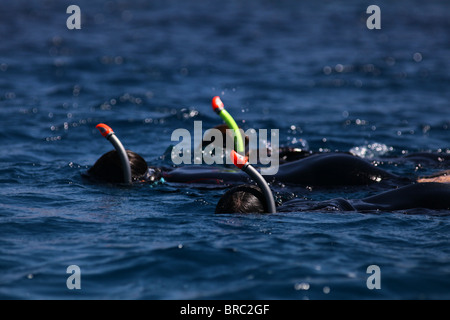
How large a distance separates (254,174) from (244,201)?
0.39 meters

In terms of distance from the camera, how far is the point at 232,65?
1717 cm

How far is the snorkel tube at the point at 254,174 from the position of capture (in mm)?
5918

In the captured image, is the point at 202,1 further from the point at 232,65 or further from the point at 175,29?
the point at 232,65

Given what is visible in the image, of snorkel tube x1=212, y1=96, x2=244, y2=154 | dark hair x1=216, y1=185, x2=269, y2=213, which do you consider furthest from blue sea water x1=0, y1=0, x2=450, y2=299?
snorkel tube x1=212, y1=96, x2=244, y2=154

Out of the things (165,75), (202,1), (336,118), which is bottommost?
(336,118)

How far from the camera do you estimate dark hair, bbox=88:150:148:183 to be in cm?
775

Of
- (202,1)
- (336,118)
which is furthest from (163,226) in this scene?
(202,1)

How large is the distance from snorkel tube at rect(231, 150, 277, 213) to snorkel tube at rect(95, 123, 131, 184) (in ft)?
5.48

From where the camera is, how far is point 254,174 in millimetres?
5984

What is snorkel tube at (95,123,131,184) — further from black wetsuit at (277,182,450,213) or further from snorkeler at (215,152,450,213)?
black wetsuit at (277,182,450,213)

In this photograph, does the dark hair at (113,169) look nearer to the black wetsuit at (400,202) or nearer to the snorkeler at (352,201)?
the snorkeler at (352,201)

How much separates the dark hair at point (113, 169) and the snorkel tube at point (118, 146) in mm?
178

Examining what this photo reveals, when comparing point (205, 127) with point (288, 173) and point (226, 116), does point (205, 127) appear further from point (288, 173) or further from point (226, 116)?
point (226, 116)
